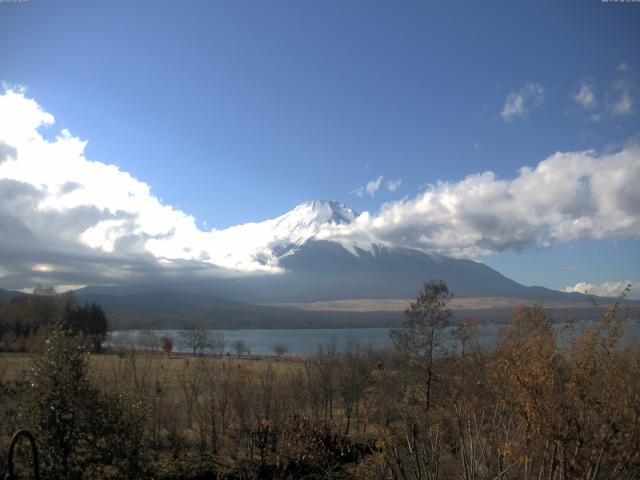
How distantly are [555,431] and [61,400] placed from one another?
10817 mm

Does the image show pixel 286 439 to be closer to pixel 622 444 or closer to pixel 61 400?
A: pixel 61 400

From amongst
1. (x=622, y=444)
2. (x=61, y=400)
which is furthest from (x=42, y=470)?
(x=622, y=444)

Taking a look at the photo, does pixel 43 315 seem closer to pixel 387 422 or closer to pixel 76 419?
pixel 76 419

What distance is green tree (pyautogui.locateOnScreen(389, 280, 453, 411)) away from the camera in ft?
100

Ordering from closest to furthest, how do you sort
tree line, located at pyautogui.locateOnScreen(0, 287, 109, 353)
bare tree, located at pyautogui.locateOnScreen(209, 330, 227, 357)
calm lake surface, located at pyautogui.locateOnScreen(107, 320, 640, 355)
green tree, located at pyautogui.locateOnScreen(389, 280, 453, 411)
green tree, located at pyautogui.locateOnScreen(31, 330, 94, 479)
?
green tree, located at pyautogui.locateOnScreen(31, 330, 94, 479) → calm lake surface, located at pyautogui.locateOnScreen(107, 320, 640, 355) → green tree, located at pyautogui.locateOnScreen(389, 280, 453, 411) → tree line, located at pyautogui.locateOnScreen(0, 287, 109, 353) → bare tree, located at pyautogui.locateOnScreen(209, 330, 227, 357)

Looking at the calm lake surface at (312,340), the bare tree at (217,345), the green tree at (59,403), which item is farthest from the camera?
the bare tree at (217,345)

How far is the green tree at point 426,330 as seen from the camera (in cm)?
3052

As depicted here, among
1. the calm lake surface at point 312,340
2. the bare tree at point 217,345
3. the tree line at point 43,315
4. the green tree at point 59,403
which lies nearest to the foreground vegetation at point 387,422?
the green tree at point 59,403

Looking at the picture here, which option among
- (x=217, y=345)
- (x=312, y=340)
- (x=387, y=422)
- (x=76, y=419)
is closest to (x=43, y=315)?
(x=217, y=345)

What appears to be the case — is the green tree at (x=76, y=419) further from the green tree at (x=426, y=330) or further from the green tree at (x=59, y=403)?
the green tree at (x=426, y=330)

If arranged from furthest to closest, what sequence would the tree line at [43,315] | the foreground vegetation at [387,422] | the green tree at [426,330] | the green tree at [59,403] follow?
the tree line at [43,315], the green tree at [426,330], the green tree at [59,403], the foreground vegetation at [387,422]

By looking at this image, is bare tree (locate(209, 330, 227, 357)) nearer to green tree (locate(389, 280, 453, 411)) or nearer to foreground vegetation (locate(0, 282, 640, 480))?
green tree (locate(389, 280, 453, 411))

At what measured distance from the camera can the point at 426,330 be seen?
30969 millimetres

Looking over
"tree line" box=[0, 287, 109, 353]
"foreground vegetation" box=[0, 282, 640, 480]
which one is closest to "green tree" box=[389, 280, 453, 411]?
"foreground vegetation" box=[0, 282, 640, 480]
